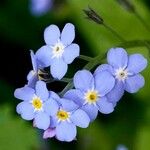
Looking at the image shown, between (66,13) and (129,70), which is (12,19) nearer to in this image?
(66,13)

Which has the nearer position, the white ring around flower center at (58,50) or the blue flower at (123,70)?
the blue flower at (123,70)

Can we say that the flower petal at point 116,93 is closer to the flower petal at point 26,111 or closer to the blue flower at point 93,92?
the blue flower at point 93,92

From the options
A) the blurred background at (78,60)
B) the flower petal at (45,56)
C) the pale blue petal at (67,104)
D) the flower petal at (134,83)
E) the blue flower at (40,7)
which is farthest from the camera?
the blue flower at (40,7)

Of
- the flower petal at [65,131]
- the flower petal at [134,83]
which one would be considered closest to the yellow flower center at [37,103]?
the flower petal at [65,131]

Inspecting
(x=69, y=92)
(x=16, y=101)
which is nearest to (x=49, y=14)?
(x=16, y=101)

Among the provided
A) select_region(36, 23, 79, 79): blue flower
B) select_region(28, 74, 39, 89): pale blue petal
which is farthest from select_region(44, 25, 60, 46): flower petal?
select_region(28, 74, 39, 89): pale blue petal

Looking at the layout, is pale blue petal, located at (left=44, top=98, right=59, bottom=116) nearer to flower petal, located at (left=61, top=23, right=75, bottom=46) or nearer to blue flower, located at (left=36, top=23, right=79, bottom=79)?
blue flower, located at (left=36, top=23, right=79, bottom=79)
